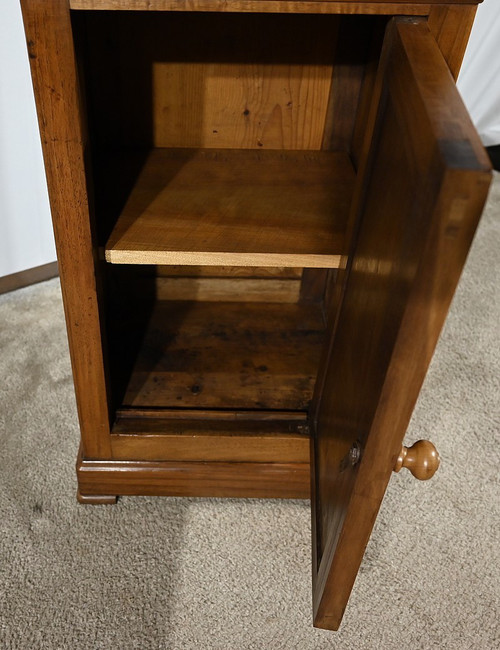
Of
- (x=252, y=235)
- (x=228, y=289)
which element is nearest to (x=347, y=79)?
(x=252, y=235)

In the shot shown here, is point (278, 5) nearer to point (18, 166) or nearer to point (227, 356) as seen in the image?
point (227, 356)

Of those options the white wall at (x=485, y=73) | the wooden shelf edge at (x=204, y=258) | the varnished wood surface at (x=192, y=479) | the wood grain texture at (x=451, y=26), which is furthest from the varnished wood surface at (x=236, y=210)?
the white wall at (x=485, y=73)

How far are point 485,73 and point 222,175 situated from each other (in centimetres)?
123

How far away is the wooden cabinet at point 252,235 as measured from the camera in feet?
1.78

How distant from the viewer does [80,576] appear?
95 cm

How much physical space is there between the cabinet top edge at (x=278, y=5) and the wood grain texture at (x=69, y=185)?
1.6 inches

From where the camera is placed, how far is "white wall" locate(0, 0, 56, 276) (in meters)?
1.15

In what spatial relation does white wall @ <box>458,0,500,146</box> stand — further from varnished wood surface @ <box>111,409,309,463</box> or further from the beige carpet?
varnished wood surface @ <box>111,409,309,463</box>

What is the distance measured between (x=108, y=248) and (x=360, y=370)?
1.12 feet

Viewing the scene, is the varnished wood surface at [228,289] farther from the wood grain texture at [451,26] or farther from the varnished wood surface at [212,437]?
the wood grain texture at [451,26]

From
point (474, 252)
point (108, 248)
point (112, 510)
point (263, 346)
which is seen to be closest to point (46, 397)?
point (112, 510)

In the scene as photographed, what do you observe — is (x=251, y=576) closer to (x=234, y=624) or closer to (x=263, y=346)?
(x=234, y=624)

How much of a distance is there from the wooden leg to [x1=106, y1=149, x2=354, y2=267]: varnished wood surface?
432 millimetres

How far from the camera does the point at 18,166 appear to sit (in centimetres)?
129
